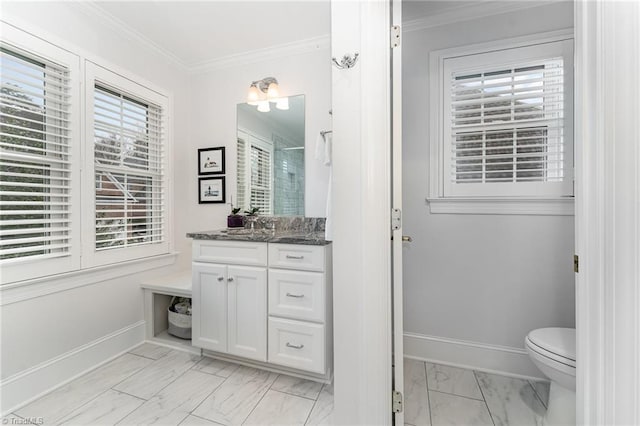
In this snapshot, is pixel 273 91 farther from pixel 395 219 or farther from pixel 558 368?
pixel 558 368

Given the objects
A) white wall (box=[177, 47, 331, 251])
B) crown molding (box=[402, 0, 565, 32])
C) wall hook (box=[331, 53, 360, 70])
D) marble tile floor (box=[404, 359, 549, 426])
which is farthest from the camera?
white wall (box=[177, 47, 331, 251])

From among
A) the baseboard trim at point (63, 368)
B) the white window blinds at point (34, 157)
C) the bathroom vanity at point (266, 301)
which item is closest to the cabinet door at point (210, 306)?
the bathroom vanity at point (266, 301)

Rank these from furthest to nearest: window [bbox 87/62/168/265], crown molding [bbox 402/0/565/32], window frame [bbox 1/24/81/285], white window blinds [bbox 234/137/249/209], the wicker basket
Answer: white window blinds [bbox 234/137/249/209] < the wicker basket < window [bbox 87/62/168/265] < crown molding [bbox 402/0/565/32] < window frame [bbox 1/24/81/285]

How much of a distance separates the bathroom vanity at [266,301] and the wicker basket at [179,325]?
33cm

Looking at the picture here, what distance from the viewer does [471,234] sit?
6.37ft

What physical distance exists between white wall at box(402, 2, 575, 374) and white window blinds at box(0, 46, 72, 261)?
2.39 metres

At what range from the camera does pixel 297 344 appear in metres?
1.73

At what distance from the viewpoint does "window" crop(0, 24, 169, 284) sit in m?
1.59

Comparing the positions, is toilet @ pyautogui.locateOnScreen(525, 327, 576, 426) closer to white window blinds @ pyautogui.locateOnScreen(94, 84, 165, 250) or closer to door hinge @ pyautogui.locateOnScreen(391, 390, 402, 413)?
door hinge @ pyautogui.locateOnScreen(391, 390, 402, 413)

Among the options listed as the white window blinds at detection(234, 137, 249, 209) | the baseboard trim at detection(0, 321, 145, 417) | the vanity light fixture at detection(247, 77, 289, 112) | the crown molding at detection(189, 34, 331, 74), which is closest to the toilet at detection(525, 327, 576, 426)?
the white window blinds at detection(234, 137, 249, 209)

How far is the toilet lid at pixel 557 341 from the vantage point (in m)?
1.26

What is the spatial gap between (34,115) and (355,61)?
2032 mm

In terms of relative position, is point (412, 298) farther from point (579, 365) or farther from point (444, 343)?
point (579, 365)

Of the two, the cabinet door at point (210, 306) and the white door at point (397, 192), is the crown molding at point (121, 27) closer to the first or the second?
the cabinet door at point (210, 306)
